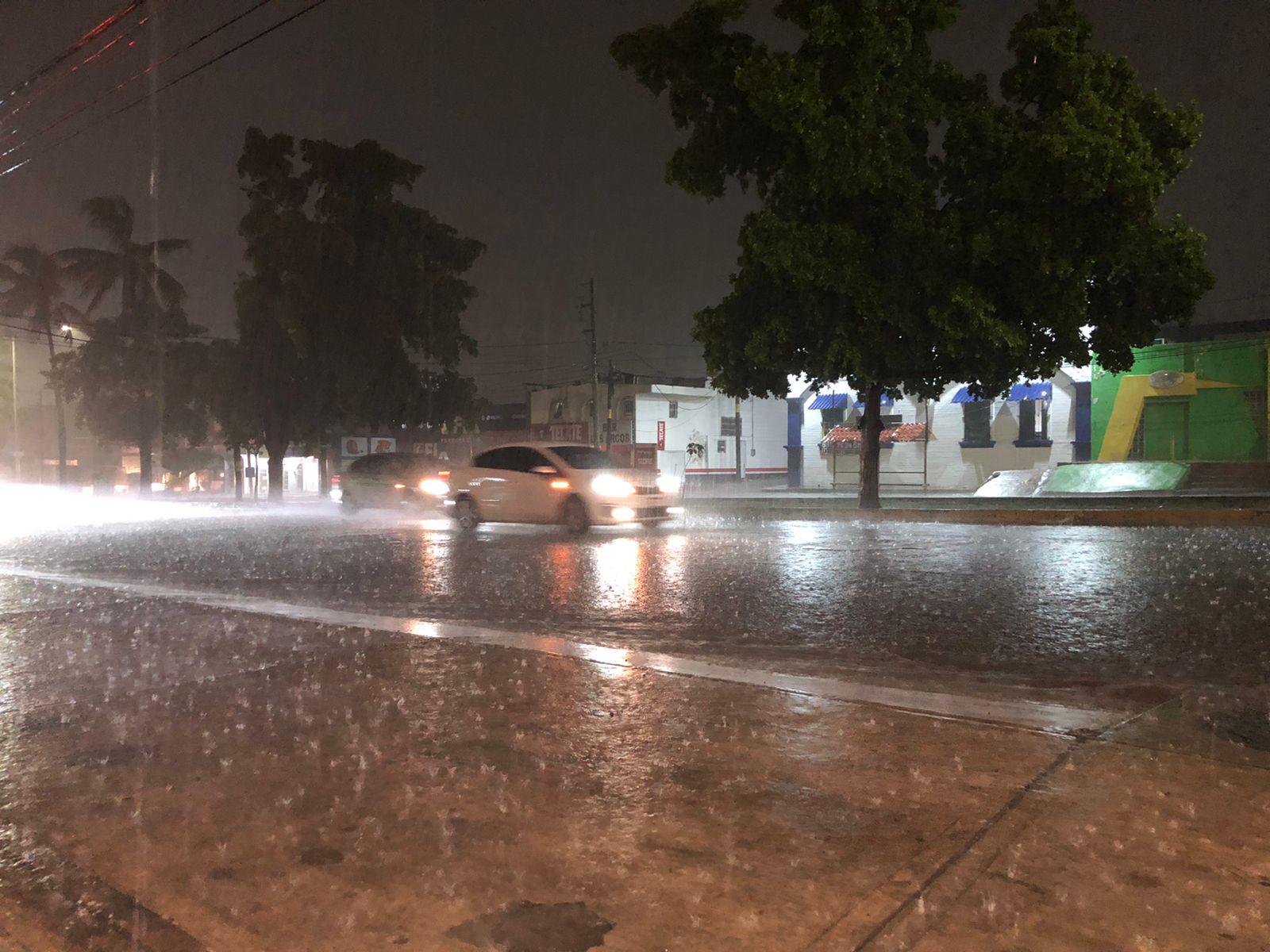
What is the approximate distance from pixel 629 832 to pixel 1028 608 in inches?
234

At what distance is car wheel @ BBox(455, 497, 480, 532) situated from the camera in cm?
1781

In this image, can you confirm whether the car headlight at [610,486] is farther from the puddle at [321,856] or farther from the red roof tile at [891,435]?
the red roof tile at [891,435]

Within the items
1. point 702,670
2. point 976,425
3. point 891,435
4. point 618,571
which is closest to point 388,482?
point 618,571

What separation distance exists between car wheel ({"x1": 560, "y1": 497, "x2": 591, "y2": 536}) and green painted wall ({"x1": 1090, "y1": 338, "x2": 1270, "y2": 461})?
2472 centimetres

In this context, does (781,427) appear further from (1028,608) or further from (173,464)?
(1028,608)

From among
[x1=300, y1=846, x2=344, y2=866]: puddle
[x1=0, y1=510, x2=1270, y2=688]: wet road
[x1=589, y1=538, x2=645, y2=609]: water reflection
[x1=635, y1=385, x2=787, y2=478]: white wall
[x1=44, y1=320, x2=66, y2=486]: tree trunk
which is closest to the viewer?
[x1=300, y1=846, x2=344, y2=866]: puddle

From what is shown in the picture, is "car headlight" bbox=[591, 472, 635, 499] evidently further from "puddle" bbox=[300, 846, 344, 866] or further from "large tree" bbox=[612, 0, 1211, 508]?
"puddle" bbox=[300, 846, 344, 866]

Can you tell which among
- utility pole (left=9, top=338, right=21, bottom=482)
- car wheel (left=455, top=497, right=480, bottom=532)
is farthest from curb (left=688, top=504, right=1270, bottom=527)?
utility pole (left=9, top=338, right=21, bottom=482)

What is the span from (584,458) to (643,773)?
42.1 feet

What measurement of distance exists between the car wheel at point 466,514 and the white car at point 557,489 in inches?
0.6

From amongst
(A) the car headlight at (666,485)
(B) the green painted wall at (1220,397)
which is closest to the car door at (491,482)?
(A) the car headlight at (666,485)

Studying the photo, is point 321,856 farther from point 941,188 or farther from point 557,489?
point 941,188

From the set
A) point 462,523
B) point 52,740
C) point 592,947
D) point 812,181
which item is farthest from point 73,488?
point 592,947

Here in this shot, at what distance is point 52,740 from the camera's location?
487 centimetres
